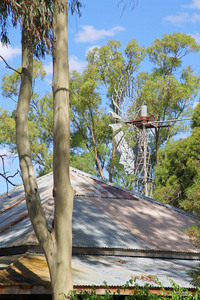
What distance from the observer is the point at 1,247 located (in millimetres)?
10922

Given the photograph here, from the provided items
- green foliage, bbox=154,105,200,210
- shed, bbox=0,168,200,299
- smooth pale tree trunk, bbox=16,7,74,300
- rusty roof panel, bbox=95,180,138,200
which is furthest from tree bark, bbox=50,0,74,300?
green foliage, bbox=154,105,200,210

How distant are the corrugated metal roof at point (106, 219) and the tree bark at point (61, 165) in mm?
2672

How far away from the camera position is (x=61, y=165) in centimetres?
810

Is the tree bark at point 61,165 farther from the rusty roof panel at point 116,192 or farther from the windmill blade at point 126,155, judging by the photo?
the windmill blade at point 126,155

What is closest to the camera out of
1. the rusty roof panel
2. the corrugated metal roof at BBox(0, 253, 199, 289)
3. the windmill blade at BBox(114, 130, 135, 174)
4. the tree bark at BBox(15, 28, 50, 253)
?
the tree bark at BBox(15, 28, 50, 253)

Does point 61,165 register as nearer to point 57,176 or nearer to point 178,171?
point 57,176

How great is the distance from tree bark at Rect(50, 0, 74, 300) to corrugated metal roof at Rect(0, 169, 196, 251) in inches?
105

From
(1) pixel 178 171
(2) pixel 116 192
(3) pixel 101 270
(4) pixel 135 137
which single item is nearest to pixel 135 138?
(4) pixel 135 137

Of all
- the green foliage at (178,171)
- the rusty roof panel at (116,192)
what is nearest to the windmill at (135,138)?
the green foliage at (178,171)

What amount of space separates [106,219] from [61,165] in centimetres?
531

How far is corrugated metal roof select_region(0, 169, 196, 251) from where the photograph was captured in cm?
1164

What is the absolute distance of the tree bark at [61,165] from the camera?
7.76 meters

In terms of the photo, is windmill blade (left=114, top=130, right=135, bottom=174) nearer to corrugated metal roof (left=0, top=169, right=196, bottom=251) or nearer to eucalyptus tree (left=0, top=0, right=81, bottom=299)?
corrugated metal roof (left=0, top=169, right=196, bottom=251)

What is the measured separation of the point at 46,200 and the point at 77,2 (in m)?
5.66
